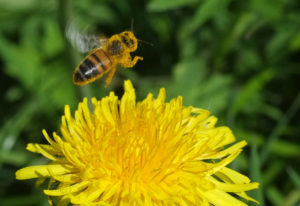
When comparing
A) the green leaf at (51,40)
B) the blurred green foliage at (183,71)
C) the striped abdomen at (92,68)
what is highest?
the green leaf at (51,40)

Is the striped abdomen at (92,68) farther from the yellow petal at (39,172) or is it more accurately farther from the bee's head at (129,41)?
the yellow petal at (39,172)

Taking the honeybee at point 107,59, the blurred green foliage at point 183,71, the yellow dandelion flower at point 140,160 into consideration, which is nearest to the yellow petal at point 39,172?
the yellow dandelion flower at point 140,160

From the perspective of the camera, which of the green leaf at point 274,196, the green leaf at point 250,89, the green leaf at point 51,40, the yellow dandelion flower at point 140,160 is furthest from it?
the green leaf at point 51,40

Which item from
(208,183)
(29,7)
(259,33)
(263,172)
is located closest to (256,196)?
(208,183)

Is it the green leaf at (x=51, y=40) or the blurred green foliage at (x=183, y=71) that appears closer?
the blurred green foliage at (x=183, y=71)

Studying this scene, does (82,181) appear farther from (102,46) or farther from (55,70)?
(55,70)

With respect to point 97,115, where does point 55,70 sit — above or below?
above

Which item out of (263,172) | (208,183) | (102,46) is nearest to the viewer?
(208,183)

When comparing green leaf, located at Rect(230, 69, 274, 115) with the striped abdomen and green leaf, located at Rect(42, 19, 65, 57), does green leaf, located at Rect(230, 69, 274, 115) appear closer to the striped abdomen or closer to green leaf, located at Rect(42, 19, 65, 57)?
the striped abdomen

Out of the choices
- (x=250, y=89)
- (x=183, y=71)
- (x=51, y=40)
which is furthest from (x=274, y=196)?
(x=51, y=40)
